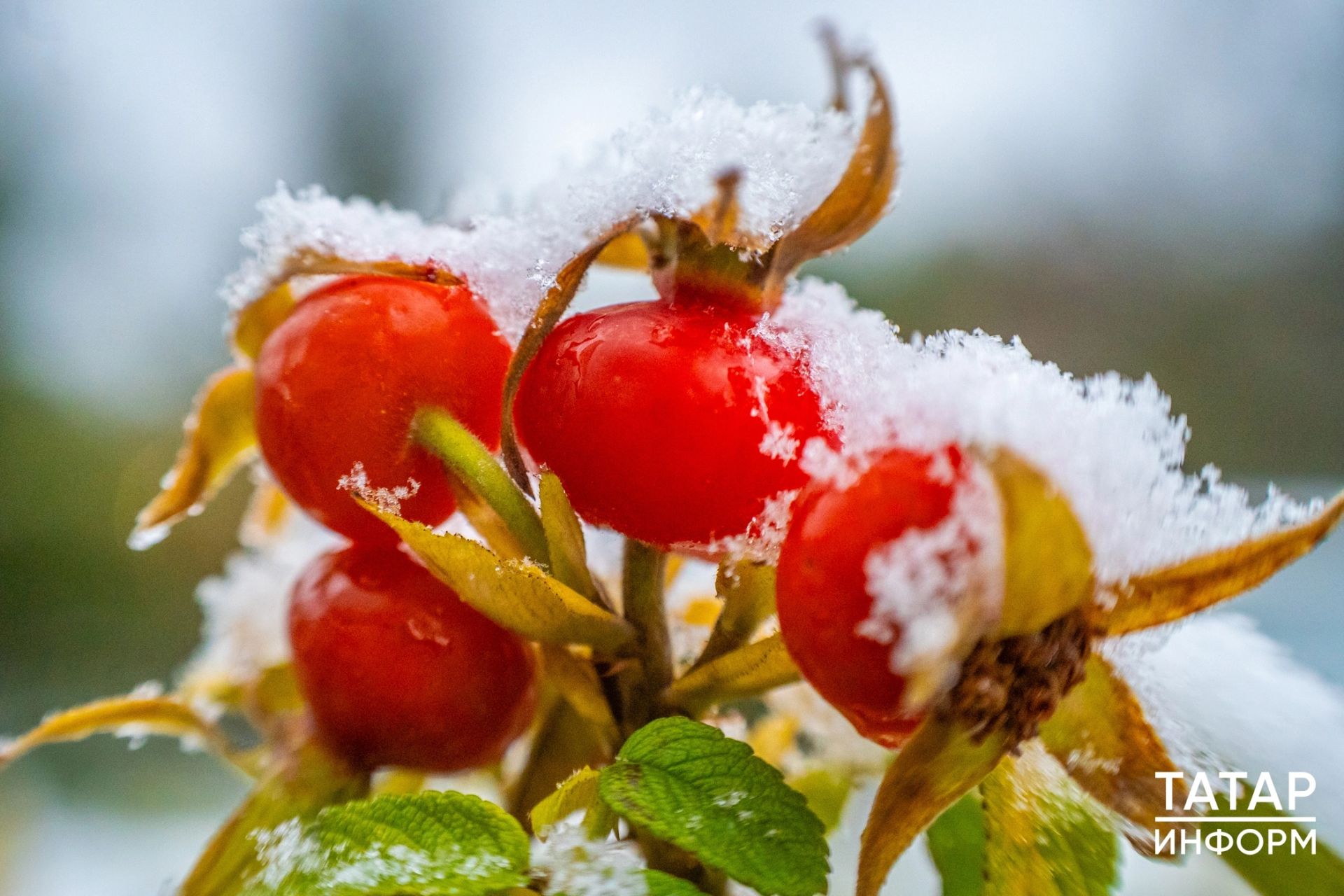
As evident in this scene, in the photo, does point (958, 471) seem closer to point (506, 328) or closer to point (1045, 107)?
point (506, 328)

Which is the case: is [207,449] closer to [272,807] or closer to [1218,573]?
[272,807]

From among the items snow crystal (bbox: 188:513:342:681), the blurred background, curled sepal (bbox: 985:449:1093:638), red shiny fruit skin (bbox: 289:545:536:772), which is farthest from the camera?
the blurred background

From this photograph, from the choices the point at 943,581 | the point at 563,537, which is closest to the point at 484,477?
the point at 563,537

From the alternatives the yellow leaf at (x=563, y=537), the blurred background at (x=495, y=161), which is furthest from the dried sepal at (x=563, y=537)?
the blurred background at (x=495, y=161)

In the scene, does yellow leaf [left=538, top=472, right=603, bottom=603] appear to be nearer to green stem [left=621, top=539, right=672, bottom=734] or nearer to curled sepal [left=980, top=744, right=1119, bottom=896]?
green stem [left=621, top=539, right=672, bottom=734]

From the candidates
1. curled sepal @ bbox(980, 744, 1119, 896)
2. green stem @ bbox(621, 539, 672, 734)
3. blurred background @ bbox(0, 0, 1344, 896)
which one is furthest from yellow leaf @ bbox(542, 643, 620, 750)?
blurred background @ bbox(0, 0, 1344, 896)

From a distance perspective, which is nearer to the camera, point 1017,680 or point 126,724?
point 1017,680

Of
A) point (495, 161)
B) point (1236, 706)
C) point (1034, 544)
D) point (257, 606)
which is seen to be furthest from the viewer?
point (495, 161)
